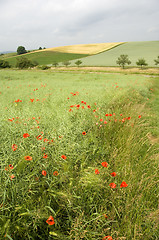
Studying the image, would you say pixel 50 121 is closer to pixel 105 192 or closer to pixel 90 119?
pixel 90 119

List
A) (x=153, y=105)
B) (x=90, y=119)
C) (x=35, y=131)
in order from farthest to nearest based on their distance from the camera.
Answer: (x=153, y=105)
(x=90, y=119)
(x=35, y=131)

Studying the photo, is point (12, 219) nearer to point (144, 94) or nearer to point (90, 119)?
point (90, 119)

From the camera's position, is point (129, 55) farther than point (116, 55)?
No

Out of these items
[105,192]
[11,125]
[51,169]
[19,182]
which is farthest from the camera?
[11,125]

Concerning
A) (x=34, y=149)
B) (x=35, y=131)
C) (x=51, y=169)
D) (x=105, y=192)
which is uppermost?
(x=35, y=131)

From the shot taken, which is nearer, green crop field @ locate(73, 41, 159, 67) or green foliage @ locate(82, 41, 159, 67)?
green crop field @ locate(73, 41, 159, 67)

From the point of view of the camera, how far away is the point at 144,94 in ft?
30.1

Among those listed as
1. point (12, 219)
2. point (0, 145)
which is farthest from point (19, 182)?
point (0, 145)

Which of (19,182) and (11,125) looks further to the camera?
(11,125)

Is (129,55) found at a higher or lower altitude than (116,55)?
lower

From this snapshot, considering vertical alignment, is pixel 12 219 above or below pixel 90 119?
below

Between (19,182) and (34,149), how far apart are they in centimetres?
58

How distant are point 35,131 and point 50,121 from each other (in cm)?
65

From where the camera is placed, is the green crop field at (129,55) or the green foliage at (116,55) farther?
the green foliage at (116,55)
